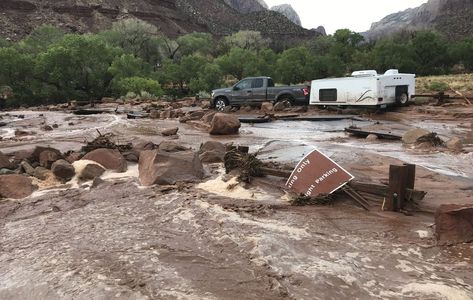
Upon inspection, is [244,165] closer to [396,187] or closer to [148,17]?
[396,187]

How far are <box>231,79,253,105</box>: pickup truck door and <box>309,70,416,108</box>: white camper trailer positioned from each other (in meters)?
3.63

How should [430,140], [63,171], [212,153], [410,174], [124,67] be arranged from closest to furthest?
1. [410,174]
2. [63,171]
3. [212,153]
4. [430,140]
5. [124,67]

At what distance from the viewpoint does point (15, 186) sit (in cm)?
788

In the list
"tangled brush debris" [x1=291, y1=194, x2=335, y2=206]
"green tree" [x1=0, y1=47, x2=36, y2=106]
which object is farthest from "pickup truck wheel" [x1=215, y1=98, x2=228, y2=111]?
"green tree" [x1=0, y1=47, x2=36, y2=106]

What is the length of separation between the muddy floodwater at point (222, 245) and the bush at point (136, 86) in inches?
1381

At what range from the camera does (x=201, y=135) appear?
15367 millimetres

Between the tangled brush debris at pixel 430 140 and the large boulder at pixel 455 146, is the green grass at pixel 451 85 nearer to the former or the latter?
the tangled brush debris at pixel 430 140

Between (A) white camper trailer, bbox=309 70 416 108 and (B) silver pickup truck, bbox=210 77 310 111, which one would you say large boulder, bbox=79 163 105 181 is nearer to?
(A) white camper trailer, bbox=309 70 416 108

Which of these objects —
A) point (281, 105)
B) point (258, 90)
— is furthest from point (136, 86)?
point (281, 105)

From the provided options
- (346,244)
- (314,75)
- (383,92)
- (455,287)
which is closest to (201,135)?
(383,92)

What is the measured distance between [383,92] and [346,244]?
1484 centimetres

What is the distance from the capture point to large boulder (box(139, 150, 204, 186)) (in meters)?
8.06

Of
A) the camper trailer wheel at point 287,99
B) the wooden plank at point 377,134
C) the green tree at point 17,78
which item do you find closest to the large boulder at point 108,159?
the wooden plank at point 377,134

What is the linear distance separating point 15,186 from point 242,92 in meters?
16.5
